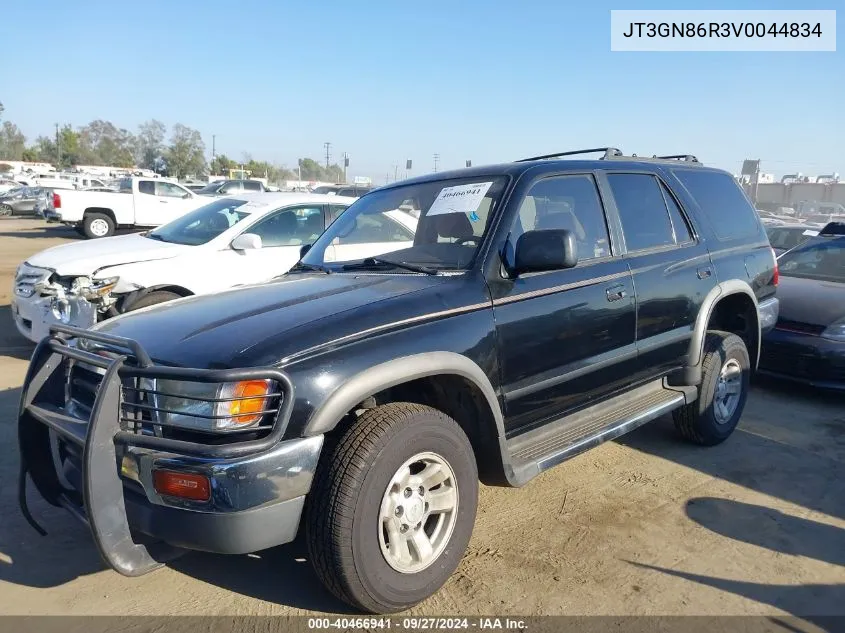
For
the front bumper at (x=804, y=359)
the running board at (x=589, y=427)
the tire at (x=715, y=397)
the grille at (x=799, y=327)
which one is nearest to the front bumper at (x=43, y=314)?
the running board at (x=589, y=427)

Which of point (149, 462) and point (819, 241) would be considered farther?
point (819, 241)

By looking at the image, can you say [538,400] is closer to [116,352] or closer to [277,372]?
[277,372]

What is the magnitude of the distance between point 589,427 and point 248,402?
2045 millimetres

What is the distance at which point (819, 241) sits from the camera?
7523 mm

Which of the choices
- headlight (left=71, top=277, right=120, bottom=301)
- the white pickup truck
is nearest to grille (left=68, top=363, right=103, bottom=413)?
headlight (left=71, top=277, right=120, bottom=301)

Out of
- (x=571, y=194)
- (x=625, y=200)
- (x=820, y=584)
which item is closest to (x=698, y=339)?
(x=625, y=200)

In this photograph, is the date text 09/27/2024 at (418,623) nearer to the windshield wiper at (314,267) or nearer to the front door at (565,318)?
the front door at (565,318)

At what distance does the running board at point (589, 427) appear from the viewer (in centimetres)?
331

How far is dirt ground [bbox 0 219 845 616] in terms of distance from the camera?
294cm

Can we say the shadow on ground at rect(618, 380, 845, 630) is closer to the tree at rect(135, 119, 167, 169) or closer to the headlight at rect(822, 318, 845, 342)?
the headlight at rect(822, 318, 845, 342)

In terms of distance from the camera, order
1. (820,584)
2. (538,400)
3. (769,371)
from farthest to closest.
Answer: (769,371) → (538,400) → (820,584)

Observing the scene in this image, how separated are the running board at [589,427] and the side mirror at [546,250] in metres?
0.91

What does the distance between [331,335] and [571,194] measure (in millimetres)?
1962

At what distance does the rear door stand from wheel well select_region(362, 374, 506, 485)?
1385 millimetres
